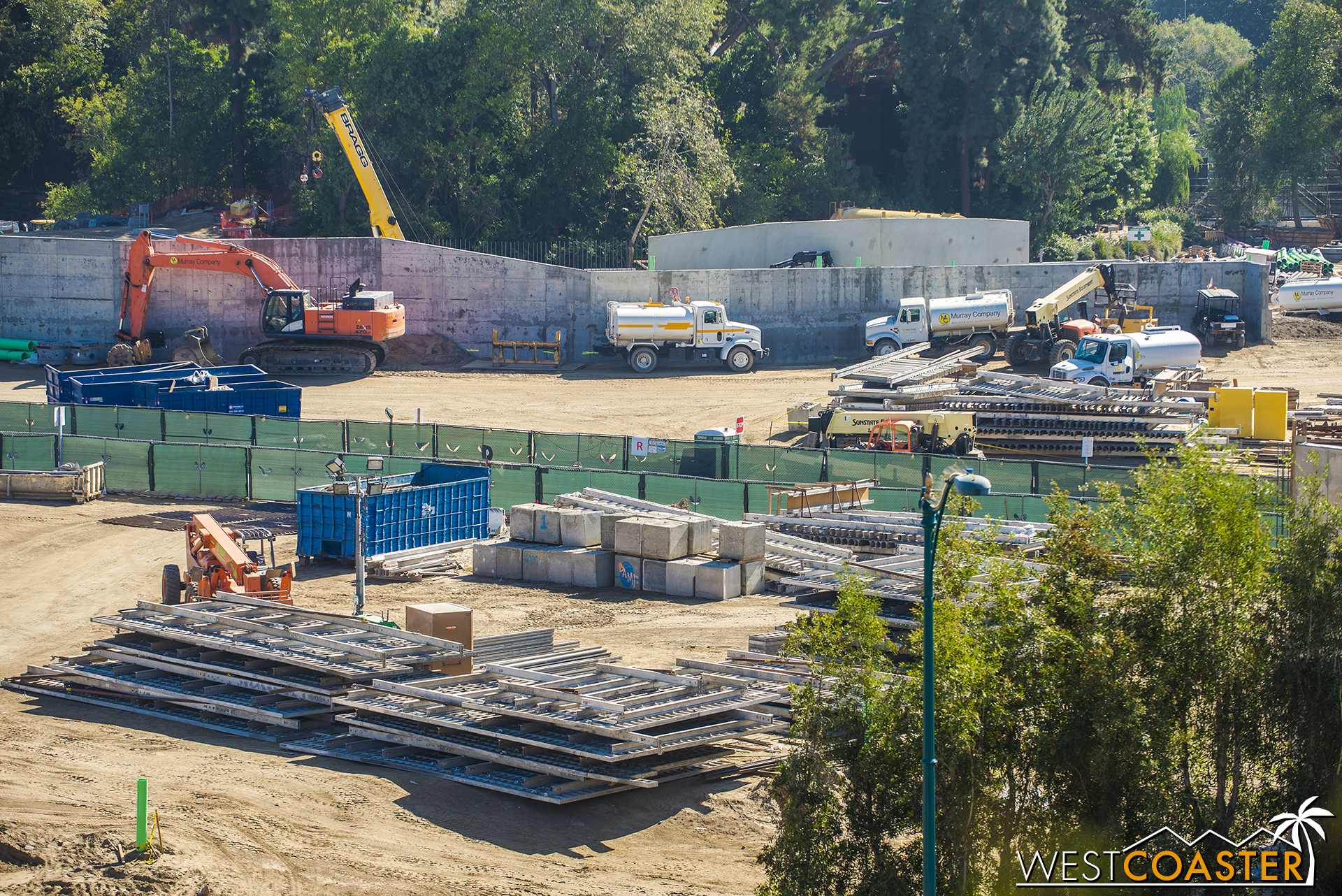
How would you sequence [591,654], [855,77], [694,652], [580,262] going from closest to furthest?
1. [591,654]
2. [694,652]
3. [580,262]
4. [855,77]

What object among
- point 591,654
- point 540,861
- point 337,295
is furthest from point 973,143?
point 540,861

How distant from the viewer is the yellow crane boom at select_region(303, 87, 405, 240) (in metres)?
51.4

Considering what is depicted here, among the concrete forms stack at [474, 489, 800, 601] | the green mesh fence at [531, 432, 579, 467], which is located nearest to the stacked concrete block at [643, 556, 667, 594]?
the concrete forms stack at [474, 489, 800, 601]

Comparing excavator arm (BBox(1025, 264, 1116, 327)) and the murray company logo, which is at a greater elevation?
excavator arm (BBox(1025, 264, 1116, 327))

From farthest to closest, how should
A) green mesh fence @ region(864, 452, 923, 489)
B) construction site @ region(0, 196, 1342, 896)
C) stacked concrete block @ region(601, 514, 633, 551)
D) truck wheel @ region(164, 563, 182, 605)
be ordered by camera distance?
1. green mesh fence @ region(864, 452, 923, 489)
2. stacked concrete block @ region(601, 514, 633, 551)
3. truck wheel @ region(164, 563, 182, 605)
4. construction site @ region(0, 196, 1342, 896)

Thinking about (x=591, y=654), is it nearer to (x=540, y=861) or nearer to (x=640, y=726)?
(x=640, y=726)

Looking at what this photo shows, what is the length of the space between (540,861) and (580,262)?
46789mm

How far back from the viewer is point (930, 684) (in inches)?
373

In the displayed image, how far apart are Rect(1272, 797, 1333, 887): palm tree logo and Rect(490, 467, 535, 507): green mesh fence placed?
19330mm

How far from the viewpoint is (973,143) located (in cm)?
6700

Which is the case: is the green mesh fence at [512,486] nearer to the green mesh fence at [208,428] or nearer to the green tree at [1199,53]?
the green mesh fence at [208,428]

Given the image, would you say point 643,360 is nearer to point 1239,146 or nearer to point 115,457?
point 115,457

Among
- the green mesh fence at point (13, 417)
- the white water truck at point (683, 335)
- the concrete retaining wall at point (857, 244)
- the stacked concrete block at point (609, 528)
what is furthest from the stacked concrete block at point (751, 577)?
the concrete retaining wall at point (857, 244)

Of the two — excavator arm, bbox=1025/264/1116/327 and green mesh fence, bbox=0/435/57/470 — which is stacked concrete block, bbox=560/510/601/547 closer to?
green mesh fence, bbox=0/435/57/470
